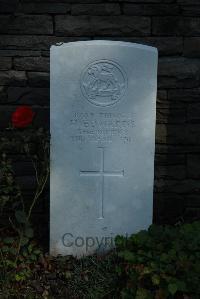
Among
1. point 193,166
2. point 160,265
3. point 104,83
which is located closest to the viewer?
point 160,265

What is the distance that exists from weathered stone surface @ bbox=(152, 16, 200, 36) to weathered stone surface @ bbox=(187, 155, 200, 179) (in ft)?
2.77

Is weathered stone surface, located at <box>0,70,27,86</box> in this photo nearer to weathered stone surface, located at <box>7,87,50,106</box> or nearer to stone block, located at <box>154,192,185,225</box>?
weathered stone surface, located at <box>7,87,50,106</box>

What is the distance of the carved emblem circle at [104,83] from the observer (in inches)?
121

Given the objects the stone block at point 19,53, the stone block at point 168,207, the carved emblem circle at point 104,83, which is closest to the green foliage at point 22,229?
the carved emblem circle at point 104,83

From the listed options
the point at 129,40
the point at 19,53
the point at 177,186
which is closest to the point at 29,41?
the point at 19,53

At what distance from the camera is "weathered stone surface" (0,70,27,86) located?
139 inches

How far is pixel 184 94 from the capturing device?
3.58 m

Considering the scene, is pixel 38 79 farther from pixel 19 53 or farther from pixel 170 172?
pixel 170 172

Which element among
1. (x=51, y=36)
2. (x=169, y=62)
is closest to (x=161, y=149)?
(x=169, y=62)

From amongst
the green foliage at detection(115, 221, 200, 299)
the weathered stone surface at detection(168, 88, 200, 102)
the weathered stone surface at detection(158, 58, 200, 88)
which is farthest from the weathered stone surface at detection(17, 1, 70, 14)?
the green foliage at detection(115, 221, 200, 299)

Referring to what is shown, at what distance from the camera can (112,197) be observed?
3195mm

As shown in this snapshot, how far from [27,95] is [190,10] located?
1224 mm

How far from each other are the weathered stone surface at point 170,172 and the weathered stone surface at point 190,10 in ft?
3.39

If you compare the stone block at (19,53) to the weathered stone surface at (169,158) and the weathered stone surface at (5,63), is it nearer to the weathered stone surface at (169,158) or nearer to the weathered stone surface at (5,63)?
the weathered stone surface at (5,63)
